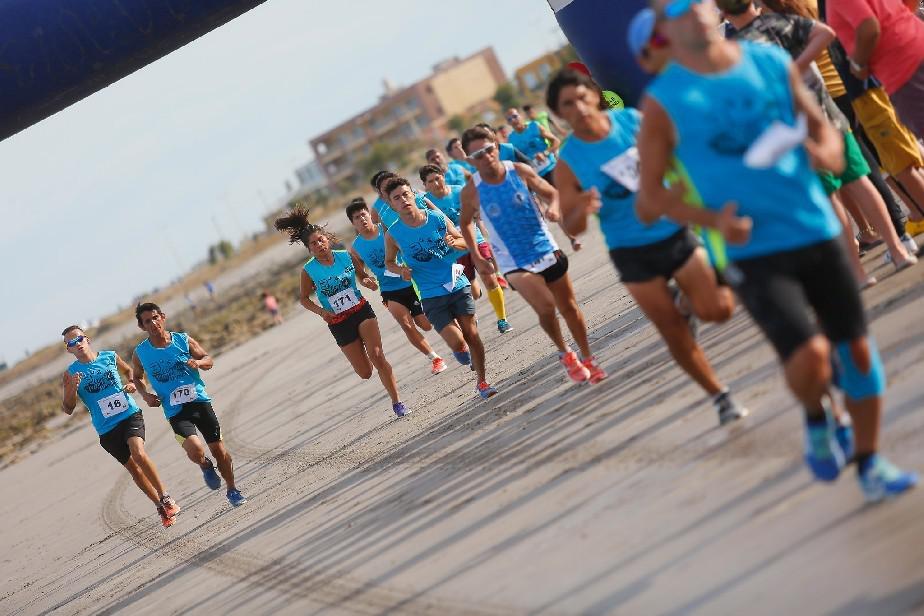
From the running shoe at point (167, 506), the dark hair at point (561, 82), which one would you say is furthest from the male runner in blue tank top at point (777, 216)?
the running shoe at point (167, 506)

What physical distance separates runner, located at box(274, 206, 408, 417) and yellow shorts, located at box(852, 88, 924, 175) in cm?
508

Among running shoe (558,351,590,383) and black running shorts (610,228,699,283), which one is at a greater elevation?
black running shorts (610,228,699,283)

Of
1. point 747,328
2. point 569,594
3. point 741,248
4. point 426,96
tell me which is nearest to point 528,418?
point 747,328

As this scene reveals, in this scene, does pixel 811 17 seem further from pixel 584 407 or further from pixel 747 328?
pixel 584 407

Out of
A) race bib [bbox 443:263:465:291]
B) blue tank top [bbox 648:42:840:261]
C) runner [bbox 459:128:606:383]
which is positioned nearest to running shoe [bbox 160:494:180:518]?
race bib [bbox 443:263:465:291]

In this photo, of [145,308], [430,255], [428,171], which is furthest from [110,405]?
[428,171]

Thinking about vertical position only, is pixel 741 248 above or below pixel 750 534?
above

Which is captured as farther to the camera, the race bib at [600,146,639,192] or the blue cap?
the race bib at [600,146,639,192]

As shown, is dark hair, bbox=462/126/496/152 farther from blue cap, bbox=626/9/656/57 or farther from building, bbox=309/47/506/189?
building, bbox=309/47/506/189

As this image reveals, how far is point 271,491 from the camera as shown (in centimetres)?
1189

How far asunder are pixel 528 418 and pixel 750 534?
4.31 metres

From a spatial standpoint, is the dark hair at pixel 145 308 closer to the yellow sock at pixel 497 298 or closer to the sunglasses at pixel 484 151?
the yellow sock at pixel 497 298

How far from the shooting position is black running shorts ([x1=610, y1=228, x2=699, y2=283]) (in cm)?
721

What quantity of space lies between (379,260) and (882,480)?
898 cm
